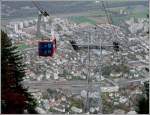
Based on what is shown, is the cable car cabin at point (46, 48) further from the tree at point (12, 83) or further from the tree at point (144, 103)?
the tree at point (144, 103)

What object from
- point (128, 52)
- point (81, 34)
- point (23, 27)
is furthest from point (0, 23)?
point (128, 52)

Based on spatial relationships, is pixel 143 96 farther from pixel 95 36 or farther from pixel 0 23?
pixel 0 23

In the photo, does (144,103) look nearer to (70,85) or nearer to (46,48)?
(70,85)

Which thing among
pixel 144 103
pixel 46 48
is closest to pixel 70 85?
pixel 46 48

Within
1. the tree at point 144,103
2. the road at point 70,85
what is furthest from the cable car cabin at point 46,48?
the tree at point 144,103

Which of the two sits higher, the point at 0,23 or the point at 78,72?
the point at 0,23


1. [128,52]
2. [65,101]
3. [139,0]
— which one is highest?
[139,0]
